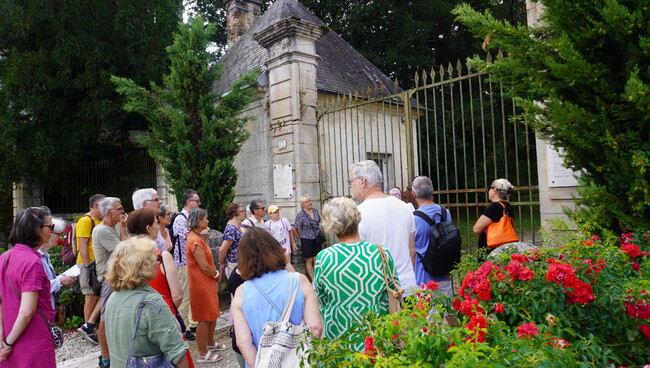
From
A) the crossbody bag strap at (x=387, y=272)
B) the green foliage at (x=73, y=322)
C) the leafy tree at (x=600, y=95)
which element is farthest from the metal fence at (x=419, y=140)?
the green foliage at (x=73, y=322)

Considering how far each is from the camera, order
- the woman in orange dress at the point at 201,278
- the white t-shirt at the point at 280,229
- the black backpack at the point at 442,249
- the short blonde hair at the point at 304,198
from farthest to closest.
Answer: the short blonde hair at the point at 304,198 → the white t-shirt at the point at 280,229 → the woman in orange dress at the point at 201,278 → the black backpack at the point at 442,249

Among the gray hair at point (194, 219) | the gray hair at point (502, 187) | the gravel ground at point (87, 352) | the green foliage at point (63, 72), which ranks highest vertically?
the green foliage at point (63, 72)

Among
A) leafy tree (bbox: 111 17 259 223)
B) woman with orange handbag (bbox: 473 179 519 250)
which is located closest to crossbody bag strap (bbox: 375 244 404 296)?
woman with orange handbag (bbox: 473 179 519 250)

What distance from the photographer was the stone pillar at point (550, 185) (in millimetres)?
4605

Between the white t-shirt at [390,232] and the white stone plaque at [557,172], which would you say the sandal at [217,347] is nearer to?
the white t-shirt at [390,232]

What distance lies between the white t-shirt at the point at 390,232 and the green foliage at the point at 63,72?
1077 centimetres

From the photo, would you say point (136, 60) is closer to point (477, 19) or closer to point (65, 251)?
point (65, 251)

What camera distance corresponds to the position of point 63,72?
37.8ft

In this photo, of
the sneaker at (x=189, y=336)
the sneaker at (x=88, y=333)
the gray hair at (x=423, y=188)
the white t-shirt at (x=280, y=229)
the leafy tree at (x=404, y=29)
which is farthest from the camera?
the leafy tree at (x=404, y=29)

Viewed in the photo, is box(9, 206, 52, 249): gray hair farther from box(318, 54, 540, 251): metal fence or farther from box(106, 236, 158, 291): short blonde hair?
box(318, 54, 540, 251): metal fence

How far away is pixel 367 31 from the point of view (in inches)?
821

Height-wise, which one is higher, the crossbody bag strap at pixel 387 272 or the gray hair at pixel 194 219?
the gray hair at pixel 194 219

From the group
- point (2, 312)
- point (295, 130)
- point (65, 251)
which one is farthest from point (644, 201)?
point (65, 251)

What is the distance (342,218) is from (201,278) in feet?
7.60
